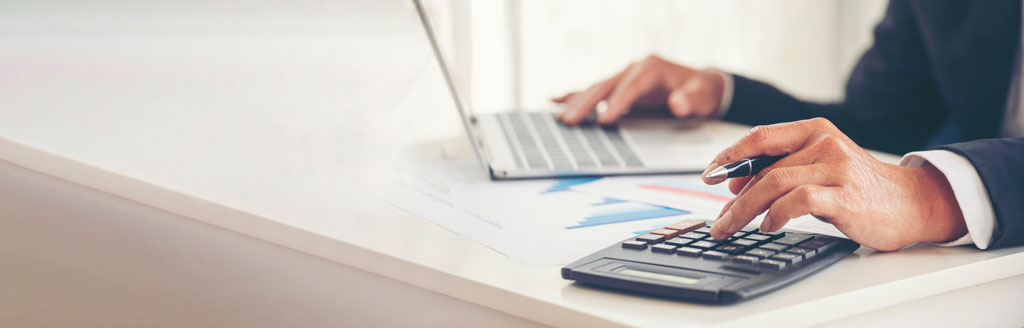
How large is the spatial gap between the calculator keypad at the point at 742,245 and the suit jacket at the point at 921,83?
1.31 ft

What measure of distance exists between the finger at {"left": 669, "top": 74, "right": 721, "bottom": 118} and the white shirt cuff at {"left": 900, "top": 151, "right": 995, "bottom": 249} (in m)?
0.56

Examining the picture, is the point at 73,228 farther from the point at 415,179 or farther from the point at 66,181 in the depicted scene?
the point at 415,179

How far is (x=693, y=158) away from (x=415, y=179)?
334 millimetres

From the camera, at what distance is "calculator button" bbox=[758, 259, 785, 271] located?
0.41m

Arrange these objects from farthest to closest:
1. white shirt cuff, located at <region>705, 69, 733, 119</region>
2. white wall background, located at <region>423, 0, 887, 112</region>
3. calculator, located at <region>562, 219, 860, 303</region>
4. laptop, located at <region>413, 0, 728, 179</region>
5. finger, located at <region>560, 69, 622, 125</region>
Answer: white wall background, located at <region>423, 0, 887, 112</region> → white shirt cuff, located at <region>705, 69, 733, 119</region> → finger, located at <region>560, 69, 622, 125</region> → laptop, located at <region>413, 0, 728, 179</region> → calculator, located at <region>562, 219, 860, 303</region>

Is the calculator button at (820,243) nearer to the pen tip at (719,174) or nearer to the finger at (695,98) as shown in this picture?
the pen tip at (719,174)

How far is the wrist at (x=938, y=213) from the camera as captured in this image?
0.49 m

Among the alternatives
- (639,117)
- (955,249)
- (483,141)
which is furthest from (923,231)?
(639,117)

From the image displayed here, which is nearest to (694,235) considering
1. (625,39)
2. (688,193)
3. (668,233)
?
(668,233)

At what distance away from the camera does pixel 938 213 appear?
19.4 inches

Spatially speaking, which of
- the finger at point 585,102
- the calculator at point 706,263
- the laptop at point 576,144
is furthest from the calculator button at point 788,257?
the finger at point 585,102

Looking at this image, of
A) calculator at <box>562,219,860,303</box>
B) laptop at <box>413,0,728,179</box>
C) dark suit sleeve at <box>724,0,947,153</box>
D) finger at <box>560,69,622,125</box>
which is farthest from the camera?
dark suit sleeve at <box>724,0,947,153</box>

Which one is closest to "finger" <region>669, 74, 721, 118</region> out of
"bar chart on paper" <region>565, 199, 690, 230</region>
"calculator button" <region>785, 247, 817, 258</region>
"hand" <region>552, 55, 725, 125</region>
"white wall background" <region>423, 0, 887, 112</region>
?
"hand" <region>552, 55, 725, 125</region>

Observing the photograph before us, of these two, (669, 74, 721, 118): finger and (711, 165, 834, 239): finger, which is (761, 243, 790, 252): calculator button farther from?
(669, 74, 721, 118): finger
